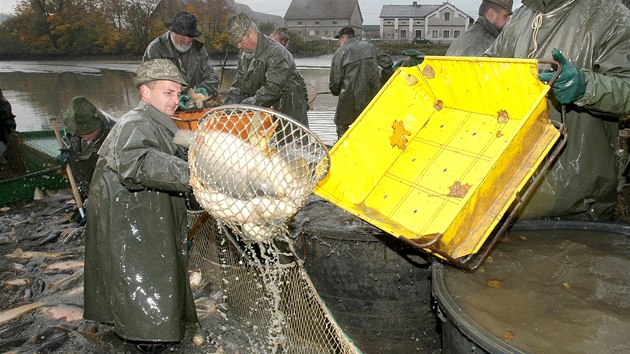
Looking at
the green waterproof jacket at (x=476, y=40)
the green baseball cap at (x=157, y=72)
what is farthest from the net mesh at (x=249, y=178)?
the green waterproof jacket at (x=476, y=40)

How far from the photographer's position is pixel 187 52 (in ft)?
20.2

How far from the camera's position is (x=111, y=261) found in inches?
118

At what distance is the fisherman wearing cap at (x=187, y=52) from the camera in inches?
225

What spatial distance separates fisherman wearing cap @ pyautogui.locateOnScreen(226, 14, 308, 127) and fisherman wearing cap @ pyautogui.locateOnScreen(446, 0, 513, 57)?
200cm

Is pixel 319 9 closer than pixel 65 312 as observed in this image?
No

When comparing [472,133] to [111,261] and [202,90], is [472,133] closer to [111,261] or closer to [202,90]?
[111,261]

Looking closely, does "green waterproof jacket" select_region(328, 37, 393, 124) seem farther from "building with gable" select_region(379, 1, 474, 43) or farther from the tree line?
"building with gable" select_region(379, 1, 474, 43)

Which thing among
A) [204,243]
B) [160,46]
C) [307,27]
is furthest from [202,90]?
[307,27]

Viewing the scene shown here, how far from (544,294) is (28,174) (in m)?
7.22

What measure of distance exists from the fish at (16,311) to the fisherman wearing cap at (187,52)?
2.85m

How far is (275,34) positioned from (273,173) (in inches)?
265

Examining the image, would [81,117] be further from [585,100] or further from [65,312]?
[585,100]

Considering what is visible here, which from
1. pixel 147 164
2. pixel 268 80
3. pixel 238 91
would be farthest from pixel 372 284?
pixel 238 91

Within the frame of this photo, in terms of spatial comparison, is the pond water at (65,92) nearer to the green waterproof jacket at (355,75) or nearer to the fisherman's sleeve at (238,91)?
the green waterproof jacket at (355,75)
